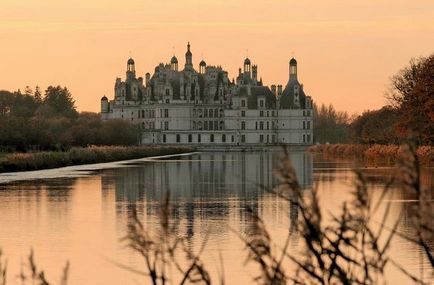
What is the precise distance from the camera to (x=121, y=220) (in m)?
28.9

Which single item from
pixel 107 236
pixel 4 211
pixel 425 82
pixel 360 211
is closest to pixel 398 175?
pixel 360 211

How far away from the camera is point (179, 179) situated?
5419cm

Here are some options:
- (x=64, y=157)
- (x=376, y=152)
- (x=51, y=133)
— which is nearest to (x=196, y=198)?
(x=64, y=157)

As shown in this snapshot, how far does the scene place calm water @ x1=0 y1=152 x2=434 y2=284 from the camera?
18.6 metres

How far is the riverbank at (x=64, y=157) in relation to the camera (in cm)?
6450

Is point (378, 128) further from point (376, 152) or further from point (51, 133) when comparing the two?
point (51, 133)

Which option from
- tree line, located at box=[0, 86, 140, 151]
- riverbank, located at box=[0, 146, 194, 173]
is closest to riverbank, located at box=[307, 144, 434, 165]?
riverbank, located at box=[0, 146, 194, 173]

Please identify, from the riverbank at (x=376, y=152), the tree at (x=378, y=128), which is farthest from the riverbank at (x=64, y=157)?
the tree at (x=378, y=128)

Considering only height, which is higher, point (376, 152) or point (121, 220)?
point (376, 152)

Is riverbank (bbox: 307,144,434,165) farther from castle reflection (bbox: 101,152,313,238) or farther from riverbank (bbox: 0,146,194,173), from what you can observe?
riverbank (bbox: 0,146,194,173)

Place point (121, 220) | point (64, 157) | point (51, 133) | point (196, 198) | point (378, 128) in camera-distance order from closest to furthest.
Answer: point (121, 220)
point (196, 198)
point (64, 157)
point (51, 133)
point (378, 128)

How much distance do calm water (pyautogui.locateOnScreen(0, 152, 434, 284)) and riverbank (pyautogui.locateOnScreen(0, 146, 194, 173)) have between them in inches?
552

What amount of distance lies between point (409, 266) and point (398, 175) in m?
13.6

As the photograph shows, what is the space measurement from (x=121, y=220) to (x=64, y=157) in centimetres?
4944
